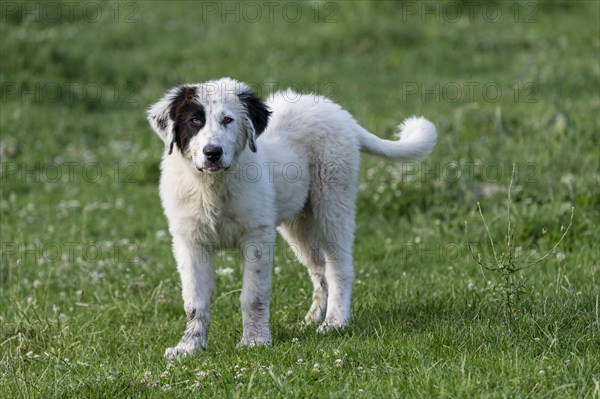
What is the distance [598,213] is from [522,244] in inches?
27.9

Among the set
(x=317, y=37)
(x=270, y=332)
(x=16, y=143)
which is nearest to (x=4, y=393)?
(x=270, y=332)

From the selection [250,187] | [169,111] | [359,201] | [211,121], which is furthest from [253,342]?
[359,201]

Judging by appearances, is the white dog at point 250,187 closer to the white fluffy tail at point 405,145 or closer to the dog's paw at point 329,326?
the dog's paw at point 329,326

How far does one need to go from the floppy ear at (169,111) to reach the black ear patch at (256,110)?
0.30 metres

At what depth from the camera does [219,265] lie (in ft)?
23.5

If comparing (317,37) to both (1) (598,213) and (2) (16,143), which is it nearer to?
(2) (16,143)

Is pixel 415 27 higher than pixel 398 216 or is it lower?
higher

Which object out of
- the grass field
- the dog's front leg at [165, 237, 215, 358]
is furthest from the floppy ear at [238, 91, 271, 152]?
the grass field

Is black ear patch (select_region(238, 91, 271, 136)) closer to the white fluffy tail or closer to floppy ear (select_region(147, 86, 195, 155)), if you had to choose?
floppy ear (select_region(147, 86, 195, 155))

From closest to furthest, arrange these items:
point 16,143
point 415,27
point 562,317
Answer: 1. point 562,317
2. point 16,143
3. point 415,27

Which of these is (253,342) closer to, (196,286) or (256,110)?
(196,286)

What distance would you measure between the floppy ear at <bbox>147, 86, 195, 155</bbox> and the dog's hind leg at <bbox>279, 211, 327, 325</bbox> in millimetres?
1311

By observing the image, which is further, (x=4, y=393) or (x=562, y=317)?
(x=562, y=317)

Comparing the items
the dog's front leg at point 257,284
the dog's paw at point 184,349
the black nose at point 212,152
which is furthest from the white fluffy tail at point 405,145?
the dog's paw at point 184,349
